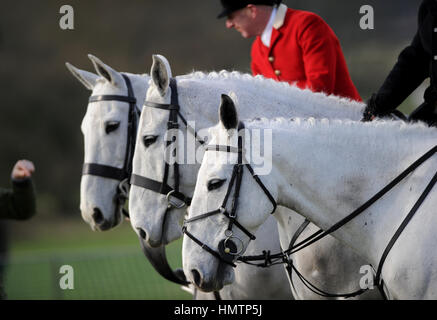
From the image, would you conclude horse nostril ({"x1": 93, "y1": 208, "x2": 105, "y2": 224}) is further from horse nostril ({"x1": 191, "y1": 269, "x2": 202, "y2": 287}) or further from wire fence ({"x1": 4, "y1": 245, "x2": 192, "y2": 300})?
wire fence ({"x1": 4, "y1": 245, "x2": 192, "y2": 300})

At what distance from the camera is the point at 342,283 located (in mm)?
3430

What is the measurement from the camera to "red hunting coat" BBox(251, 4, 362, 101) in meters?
4.32

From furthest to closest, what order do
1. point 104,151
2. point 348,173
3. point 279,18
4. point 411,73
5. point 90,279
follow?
point 90,279, point 279,18, point 104,151, point 411,73, point 348,173

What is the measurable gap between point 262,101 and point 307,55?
886 mm

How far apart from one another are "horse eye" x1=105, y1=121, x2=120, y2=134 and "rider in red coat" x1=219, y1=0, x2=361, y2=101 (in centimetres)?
112

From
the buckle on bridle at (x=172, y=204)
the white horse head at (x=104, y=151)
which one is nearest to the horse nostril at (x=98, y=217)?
the white horse head at (x=104, y=151)

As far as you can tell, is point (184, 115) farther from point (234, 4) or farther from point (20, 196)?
point (20, 196)

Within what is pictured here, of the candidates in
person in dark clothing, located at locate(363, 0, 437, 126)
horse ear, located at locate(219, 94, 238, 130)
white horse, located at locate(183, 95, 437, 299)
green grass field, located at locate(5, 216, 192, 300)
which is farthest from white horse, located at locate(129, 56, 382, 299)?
green grass field, located at locate(5, 216, 192, 300)

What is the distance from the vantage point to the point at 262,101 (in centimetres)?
371

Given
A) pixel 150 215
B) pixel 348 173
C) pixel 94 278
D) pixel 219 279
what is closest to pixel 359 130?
pixel 348 173

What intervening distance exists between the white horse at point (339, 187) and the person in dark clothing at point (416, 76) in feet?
1.37

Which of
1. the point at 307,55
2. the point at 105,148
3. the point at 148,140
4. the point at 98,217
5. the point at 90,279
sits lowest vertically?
the point at 90,279

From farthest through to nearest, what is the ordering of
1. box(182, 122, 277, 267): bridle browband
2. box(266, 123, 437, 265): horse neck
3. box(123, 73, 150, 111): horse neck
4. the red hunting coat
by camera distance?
box(123, 73, 150, 111): horse neck < the red hunting coat < box(266, 123, 437, 265): horse neck < box(182, 122, 277, 267): bridle browband
